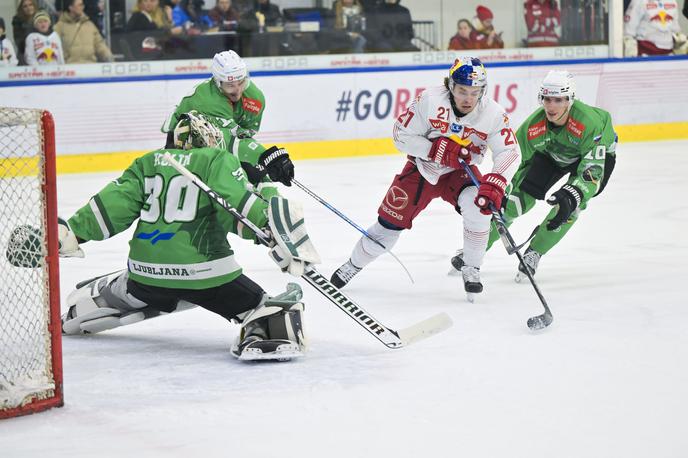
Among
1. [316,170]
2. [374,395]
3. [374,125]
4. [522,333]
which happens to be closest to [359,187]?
[316,170]

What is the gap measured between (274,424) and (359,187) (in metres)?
4.85

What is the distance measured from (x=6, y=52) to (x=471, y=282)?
5.10 metres

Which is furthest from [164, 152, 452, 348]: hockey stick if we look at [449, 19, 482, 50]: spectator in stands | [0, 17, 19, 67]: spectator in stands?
[449, 19, 482, 50]: spectator in stands

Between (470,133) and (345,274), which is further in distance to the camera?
(345,274)

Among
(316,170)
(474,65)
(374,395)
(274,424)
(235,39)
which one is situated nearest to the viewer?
(274,424)

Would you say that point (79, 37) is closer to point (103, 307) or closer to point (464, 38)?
point (464, 38)

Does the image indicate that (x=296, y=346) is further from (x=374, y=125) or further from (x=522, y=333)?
(x=374, y=125)

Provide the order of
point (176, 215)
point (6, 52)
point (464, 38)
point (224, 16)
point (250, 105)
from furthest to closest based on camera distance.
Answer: point (464, 38), point (224, 16), point (6, 52), point (250, 105), point (176, 215)

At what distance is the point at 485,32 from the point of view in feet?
32.6

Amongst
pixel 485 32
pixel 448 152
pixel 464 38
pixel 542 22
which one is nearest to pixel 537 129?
pixel 448 152

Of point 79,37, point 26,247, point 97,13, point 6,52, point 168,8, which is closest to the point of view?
point 26,247

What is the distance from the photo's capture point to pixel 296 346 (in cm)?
346

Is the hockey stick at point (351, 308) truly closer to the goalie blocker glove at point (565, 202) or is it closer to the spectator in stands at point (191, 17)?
the goalie blocker glove at point (565, 202)

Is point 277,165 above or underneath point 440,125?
underneath
